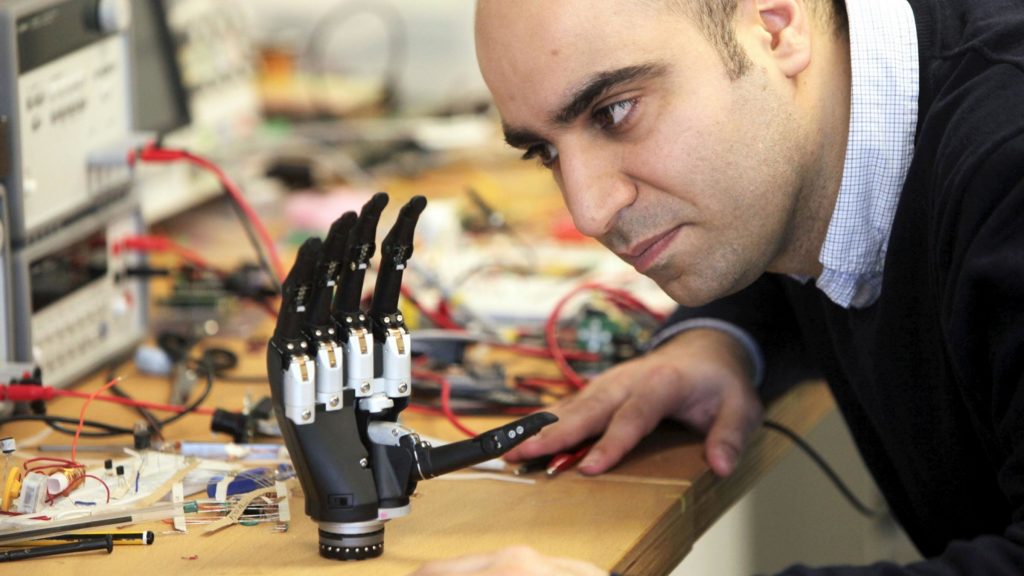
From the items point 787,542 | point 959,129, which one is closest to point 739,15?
point 959,129

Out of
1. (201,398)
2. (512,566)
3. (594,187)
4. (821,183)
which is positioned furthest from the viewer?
(201,398)

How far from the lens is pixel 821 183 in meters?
1.34

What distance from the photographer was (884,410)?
55.2 inches

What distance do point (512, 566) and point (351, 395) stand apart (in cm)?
21

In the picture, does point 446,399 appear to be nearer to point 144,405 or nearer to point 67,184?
point 144,405

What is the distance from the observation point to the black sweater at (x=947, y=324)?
1016mm

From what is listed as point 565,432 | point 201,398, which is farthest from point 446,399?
point 201,398

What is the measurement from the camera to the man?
109cm

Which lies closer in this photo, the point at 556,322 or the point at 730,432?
the point at 730,432

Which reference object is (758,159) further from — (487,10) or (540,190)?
(540,190)

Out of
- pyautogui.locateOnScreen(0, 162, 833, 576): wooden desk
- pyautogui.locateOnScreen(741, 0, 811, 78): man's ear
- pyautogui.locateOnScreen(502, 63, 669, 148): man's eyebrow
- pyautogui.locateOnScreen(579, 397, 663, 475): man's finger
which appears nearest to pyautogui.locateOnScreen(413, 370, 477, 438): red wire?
pyautogui.locateOnScreen(0, 162, 833, 576): wooden desk

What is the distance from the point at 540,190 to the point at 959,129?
5.46ft

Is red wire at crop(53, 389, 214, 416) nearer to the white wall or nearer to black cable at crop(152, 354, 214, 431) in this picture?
black cable at crop(152, 354, 214, 431)

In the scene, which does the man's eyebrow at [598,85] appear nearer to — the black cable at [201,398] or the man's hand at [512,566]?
the man's hand at [512,566]
